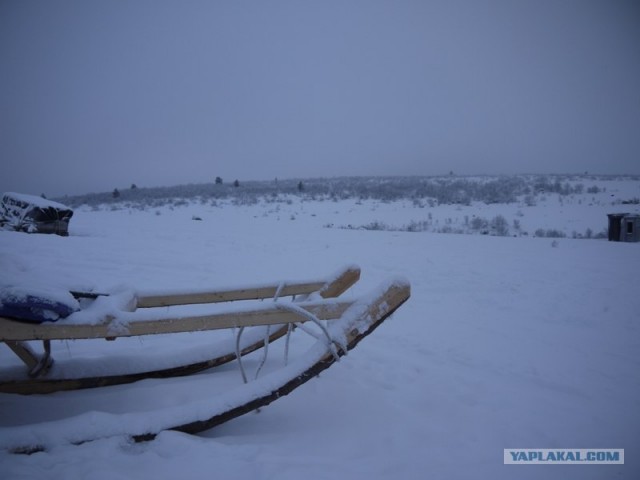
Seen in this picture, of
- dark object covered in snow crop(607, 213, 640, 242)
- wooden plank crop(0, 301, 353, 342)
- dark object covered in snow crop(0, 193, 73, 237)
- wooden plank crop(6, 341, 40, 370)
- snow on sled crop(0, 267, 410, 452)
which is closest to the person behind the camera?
wooden plank crop(0, 301, 353, 342)

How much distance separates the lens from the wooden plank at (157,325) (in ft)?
5.93

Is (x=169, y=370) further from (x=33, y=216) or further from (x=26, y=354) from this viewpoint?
(x=33, y=216)

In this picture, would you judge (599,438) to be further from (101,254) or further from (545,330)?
(101,254)

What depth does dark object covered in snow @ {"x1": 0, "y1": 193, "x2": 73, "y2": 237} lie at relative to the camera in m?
9.79

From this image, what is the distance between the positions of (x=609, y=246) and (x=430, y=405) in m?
8.14

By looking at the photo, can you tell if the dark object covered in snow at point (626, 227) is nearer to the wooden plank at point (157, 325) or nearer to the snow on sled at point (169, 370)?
the snow on sled at point (169, 370)

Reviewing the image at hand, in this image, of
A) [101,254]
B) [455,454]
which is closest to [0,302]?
[455,454]

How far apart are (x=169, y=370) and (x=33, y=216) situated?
9779 millimetres

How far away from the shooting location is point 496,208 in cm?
1688

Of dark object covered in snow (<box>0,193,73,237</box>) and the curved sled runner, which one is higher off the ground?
dark object covered in snow (<box>0,193,73,237</box>)

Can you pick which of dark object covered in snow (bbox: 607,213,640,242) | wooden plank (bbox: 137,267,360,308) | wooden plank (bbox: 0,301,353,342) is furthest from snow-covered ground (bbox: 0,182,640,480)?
dark object covered in snow (bbox: 607,213,640,242)

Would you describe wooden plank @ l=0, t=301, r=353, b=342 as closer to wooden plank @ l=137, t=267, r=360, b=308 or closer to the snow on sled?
the snow on sled

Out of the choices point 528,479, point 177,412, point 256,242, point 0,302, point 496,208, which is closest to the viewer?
point 0,302


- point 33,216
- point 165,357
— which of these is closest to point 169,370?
point 165,357
